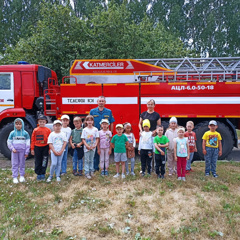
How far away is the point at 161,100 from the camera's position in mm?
7594

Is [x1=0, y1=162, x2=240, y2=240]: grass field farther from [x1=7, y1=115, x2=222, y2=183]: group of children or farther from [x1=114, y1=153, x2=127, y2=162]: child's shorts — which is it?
[x1=114, y1=153, x2=127, y2=162]: child's shorts

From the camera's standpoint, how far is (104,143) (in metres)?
5.71

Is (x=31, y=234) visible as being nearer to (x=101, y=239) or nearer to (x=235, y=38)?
(x=101, y=239)

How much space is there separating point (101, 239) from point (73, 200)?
129 cm

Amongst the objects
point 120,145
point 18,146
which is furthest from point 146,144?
point 18,146

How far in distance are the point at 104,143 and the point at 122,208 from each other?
1.84 meters

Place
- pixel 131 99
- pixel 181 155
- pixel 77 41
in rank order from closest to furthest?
1. pixel 181 155
2. pixel 131 99
3. pixel 77 41

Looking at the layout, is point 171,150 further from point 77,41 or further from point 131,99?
point 77,41

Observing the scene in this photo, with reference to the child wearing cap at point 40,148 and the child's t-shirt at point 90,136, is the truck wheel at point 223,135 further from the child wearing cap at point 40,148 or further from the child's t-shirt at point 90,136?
the child wearing cap at point 40,148

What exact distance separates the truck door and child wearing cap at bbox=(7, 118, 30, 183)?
108 inches

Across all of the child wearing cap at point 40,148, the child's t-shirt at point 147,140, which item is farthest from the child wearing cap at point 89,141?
the child's t-shirt at point 147,140

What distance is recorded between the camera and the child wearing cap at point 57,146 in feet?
17.7

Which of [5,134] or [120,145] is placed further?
[5,134]

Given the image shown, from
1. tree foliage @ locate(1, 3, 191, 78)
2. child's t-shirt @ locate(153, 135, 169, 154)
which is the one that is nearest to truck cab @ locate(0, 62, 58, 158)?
child's t-shirt @ locate(153, 135, 169, 154)
